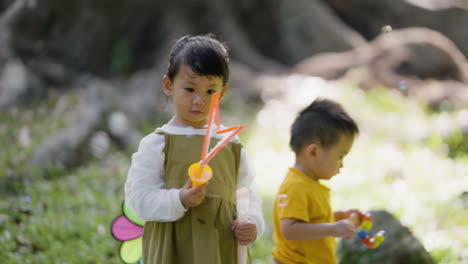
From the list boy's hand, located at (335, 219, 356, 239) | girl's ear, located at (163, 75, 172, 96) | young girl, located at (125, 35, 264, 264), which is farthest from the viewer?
boy's hand, located at (335, 219, 356, 239)

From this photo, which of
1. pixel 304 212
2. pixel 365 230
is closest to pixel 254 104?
pixel 365 230

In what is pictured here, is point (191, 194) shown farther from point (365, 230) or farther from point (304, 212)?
point (365, 230)

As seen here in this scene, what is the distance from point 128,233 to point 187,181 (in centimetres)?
76

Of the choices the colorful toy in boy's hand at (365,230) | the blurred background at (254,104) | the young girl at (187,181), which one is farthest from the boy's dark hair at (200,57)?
the blurred background at (254,104)

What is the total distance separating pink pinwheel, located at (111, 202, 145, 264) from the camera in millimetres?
2428

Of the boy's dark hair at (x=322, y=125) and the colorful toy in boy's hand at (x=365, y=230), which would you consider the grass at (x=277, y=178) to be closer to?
the colorful toy in boy's hand at (x=365, y=230)

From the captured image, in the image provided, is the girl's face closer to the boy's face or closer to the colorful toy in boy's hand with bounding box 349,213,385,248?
the boy's face

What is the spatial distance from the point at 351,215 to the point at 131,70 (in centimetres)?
596

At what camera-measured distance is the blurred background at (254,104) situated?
3.77 m

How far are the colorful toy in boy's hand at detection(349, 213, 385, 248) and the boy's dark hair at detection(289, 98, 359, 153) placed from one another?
422mm

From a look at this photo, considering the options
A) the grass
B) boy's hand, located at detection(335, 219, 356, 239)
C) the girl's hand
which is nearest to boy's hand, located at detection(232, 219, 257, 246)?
the girl's hand

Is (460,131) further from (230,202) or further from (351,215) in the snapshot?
(230,202)

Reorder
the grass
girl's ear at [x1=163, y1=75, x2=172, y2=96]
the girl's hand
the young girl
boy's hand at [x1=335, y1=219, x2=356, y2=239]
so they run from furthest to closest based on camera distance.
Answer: the grass, boy's hand at [x1=335, y1=219, x2=356, y2=239], girl's ear at [x1=163, y1=75, x2=172, y2=96], the young girl, the girl's hand

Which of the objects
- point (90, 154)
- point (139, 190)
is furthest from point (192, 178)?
point (90, 154)
